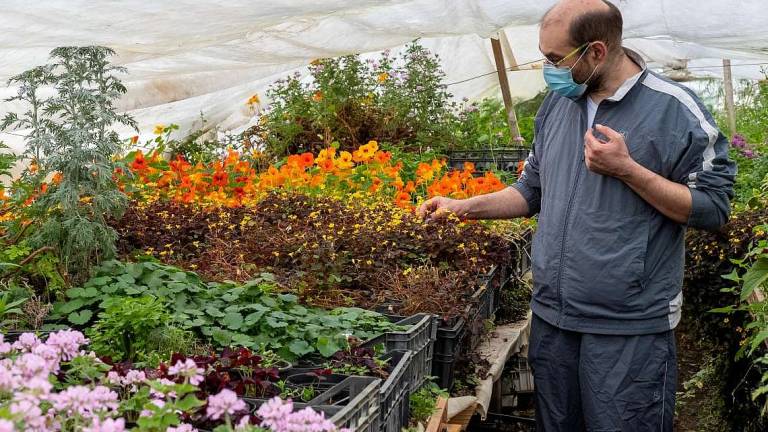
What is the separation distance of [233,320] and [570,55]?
1343 mm

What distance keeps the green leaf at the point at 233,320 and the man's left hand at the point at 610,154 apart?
118 centimetres

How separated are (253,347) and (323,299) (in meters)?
0.75

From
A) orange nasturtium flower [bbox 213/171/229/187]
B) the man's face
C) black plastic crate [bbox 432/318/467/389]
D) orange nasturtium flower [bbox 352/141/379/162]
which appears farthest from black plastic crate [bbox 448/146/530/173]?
the man's face

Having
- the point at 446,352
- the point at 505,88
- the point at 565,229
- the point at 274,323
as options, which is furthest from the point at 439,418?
the point at 505,88

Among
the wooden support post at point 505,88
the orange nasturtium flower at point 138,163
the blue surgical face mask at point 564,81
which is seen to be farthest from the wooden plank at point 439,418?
the wooden support post at point 505,88

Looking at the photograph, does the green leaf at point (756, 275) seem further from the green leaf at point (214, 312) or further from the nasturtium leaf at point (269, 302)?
the green leaf at point (214, 312)

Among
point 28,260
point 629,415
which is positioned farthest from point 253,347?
point 629,415

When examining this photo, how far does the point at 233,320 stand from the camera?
271 cm

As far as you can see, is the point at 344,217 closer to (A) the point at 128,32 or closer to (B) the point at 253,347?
(A) the point at 128,32

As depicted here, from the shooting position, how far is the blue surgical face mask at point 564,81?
270cm

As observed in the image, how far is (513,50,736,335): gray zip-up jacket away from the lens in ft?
8.57

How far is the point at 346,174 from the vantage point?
523 cm

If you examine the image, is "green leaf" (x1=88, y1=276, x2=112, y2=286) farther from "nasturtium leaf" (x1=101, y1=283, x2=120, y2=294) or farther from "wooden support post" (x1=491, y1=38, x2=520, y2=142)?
"wooden support post" (x1=491, y1=38, x2=520, y2=142)

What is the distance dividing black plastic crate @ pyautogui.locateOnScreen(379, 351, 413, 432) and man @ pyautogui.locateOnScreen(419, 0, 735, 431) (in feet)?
1.89
